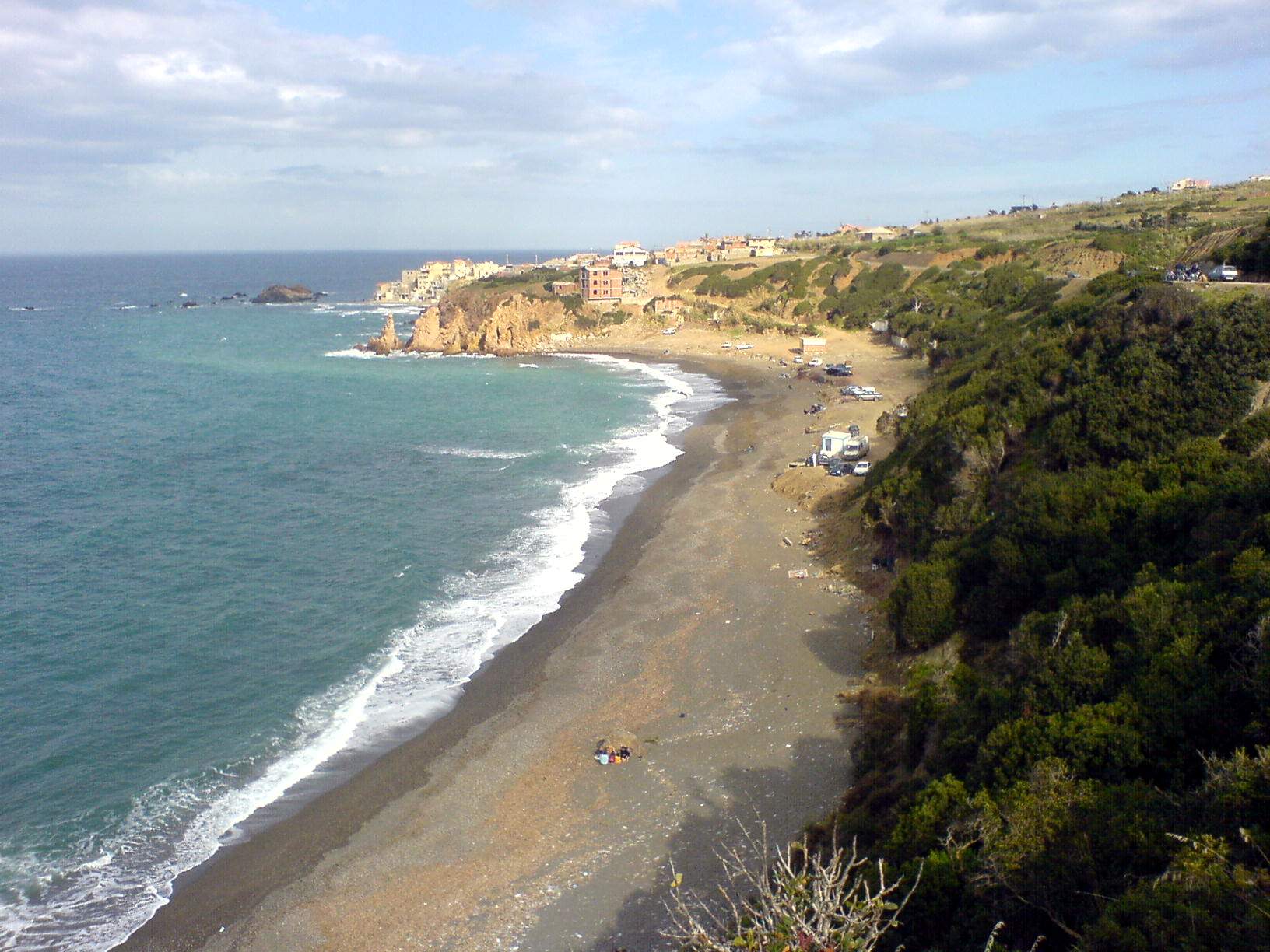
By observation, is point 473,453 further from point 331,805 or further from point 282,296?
point 282,296

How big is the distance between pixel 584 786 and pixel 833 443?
2268 centimetres

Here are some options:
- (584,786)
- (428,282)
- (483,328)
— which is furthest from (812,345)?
(428,282)

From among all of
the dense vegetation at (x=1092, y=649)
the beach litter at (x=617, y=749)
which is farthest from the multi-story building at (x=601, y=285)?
the beach litter at (x=617, y=749)

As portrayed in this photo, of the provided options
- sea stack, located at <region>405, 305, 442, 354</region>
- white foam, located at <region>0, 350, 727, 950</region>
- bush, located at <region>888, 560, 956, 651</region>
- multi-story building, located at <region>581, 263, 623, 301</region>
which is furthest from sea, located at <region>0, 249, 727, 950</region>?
multi-story building, located at <region>581, 263, 623, 301</region>

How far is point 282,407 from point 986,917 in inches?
1944

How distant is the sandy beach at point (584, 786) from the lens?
1236cm

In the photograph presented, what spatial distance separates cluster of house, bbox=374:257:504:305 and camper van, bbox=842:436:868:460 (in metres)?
104

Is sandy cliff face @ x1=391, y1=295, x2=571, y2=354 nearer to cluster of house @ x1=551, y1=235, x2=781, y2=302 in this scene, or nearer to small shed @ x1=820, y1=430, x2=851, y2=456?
cluster of house @ x1=551, y1=235, x2=781, y2=302

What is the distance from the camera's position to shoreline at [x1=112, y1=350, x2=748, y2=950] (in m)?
12.8

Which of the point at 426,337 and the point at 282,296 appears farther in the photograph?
A: the point at 282,296

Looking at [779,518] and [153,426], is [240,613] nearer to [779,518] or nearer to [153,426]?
[779,518]

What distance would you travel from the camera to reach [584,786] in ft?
50.1

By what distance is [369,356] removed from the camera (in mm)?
75062

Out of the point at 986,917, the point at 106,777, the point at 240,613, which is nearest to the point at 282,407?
the point at 240,613
